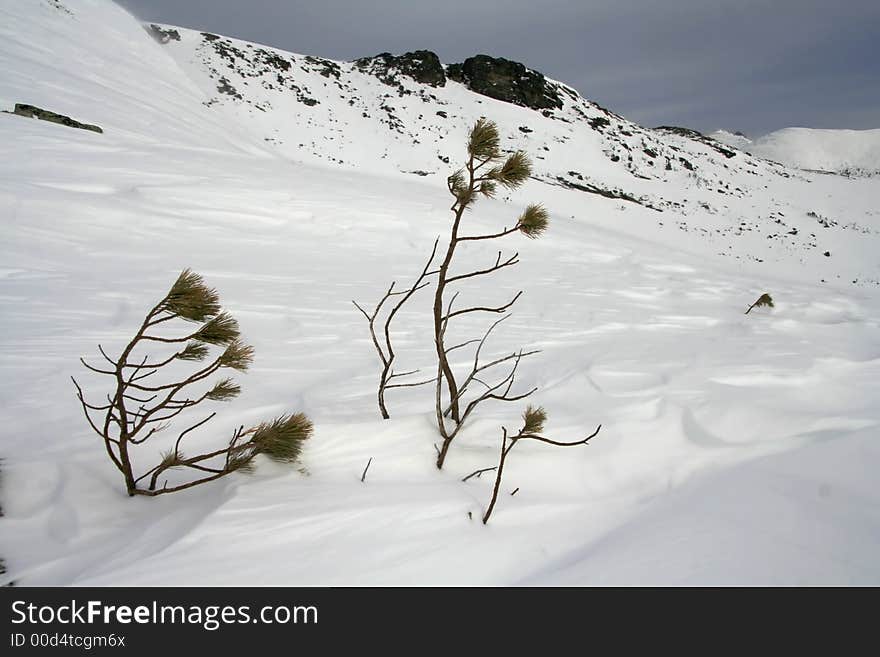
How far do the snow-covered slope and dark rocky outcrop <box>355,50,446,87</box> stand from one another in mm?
31490

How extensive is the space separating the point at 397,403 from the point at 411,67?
2918cm

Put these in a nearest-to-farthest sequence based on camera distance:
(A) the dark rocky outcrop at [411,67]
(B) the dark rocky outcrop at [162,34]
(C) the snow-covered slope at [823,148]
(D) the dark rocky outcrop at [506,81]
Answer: (B) the dark rocky outcrop at [162,34]
(A) the dark rocky outcrop at [411,67]
(D) the dark rocky outcrop at [506,81]
(C) the snow-covered slope at [823,148]

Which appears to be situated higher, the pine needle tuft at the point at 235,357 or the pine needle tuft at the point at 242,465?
the pine needle tuft at the point at 235,357

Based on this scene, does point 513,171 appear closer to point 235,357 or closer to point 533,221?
point 533,221

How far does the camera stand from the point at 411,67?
27.5 m

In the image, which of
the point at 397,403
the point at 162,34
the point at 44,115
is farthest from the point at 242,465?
the point at 162,34

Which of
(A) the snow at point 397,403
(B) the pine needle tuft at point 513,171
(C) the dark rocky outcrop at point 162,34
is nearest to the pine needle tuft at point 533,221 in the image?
(B) the pine needle tuft at point 513,171

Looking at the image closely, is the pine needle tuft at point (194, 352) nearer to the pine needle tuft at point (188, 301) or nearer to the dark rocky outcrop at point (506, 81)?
the pine needle tuft at point (188, 301)

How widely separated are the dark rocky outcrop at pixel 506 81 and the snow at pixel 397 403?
76.5ft

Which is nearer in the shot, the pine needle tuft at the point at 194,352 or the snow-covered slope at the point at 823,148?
the pine needle tuft at the point at 194,352

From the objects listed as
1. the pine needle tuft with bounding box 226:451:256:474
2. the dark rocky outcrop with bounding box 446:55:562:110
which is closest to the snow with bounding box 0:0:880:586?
the pine needle tuft with bounding box 226:451:256:474

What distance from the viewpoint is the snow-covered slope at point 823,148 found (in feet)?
140
